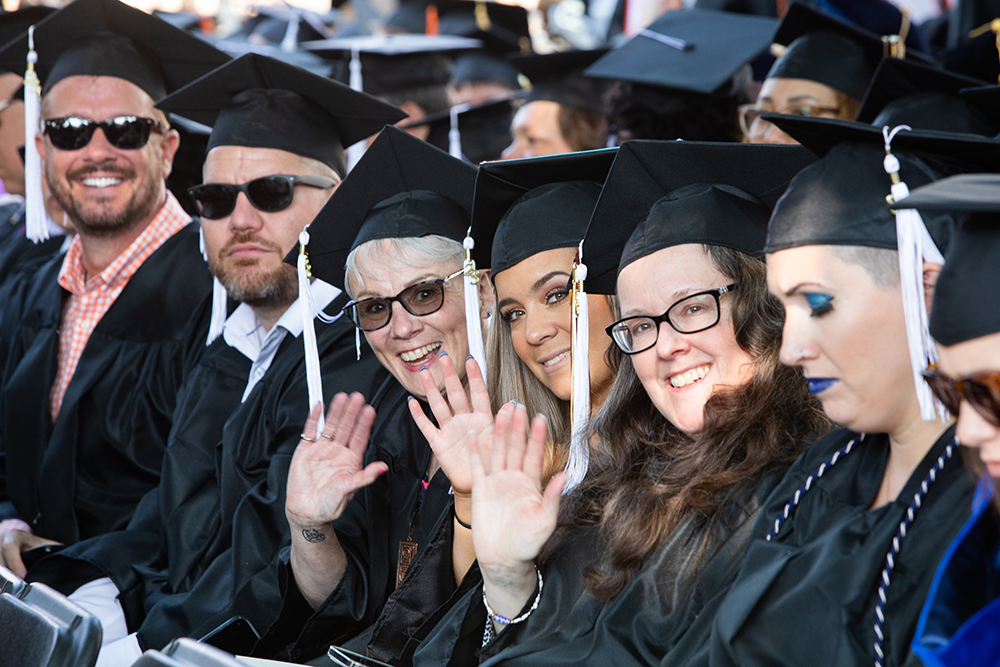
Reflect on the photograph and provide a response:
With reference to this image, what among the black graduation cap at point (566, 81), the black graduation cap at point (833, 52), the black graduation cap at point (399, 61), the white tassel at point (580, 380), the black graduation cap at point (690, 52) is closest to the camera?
the white tassel at point (580, 380)

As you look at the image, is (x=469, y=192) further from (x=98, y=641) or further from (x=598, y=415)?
(x=98, y=641)

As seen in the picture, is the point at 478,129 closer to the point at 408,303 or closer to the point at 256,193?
the point at 256,193

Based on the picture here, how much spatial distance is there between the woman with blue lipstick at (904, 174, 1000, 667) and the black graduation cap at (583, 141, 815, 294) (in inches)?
28.5

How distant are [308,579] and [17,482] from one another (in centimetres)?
179

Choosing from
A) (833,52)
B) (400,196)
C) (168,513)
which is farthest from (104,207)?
(833,52)

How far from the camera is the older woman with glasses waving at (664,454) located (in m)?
1.83

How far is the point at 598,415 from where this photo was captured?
88.9 inches

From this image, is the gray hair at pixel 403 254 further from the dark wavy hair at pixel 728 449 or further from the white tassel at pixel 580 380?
the dark wavy hair at pixel 728 449

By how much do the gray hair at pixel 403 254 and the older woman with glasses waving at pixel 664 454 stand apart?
74 centimetres

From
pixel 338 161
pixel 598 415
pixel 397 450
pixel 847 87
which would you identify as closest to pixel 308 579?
pixel 397 450

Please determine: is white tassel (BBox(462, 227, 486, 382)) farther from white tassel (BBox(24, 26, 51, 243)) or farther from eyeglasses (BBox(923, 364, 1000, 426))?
white tassel (BBox(24, 26, 51, 243))

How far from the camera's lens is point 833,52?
389 centimetres

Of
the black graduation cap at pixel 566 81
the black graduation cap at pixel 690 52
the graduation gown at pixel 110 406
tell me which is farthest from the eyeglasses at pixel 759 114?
the graduation gown at pixel 110 406

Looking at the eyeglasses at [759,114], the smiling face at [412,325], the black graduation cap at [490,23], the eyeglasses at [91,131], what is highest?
the black graduation cap at [490,23]
